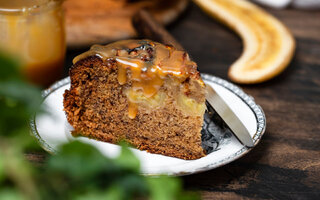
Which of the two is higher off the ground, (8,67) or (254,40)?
(8,67)

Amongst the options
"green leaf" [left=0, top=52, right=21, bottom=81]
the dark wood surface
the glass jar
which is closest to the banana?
the dark wood surface

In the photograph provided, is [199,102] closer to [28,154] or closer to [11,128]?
[28,154]

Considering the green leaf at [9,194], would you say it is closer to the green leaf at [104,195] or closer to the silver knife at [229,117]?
the green leaf at [104,195]

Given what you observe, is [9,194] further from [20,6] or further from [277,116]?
[277,116]

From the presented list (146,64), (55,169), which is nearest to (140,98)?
(146,64)

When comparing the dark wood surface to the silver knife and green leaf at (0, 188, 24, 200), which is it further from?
green leaf at (0, 188, 24, 200)

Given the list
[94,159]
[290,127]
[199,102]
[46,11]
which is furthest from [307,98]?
[94,159]
